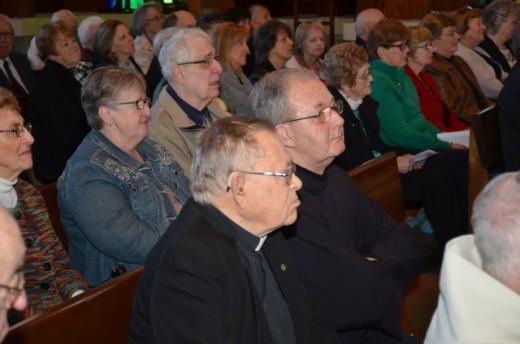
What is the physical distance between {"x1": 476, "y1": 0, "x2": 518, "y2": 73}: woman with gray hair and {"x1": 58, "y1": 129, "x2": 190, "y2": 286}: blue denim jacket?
4942mm

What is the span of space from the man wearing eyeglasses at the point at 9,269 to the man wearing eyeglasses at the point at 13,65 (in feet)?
16.1

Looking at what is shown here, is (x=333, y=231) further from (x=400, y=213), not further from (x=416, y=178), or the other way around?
(x=416, y=178)

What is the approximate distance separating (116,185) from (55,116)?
7.52ft

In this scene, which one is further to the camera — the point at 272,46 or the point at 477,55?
the point at 477,55

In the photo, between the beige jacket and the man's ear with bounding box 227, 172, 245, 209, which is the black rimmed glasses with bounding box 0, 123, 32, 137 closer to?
the beige jacket

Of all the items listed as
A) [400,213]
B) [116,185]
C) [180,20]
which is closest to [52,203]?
[116,185]

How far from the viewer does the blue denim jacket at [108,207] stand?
289 cm

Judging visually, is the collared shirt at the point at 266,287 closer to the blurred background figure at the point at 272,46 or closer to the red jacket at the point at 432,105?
the red jacket at the point at 432,105

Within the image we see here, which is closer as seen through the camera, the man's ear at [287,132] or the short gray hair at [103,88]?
the man's ear at [287,132]

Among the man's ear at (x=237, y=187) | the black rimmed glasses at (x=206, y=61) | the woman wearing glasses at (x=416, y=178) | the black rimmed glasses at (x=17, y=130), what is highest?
the man's ear at (x=237, y=187)

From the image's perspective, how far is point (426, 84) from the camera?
5.70 metres

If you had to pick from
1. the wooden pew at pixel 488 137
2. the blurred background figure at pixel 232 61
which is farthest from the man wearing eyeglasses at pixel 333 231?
the blurred background figure at pixel 232 61

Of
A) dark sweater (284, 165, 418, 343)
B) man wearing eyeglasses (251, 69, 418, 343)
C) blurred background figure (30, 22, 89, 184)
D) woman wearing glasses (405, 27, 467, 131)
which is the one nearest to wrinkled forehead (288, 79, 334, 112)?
man wearing eyeglasses (251, 69, 418, 343)

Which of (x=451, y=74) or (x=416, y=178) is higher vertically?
(x=451, y=74)
